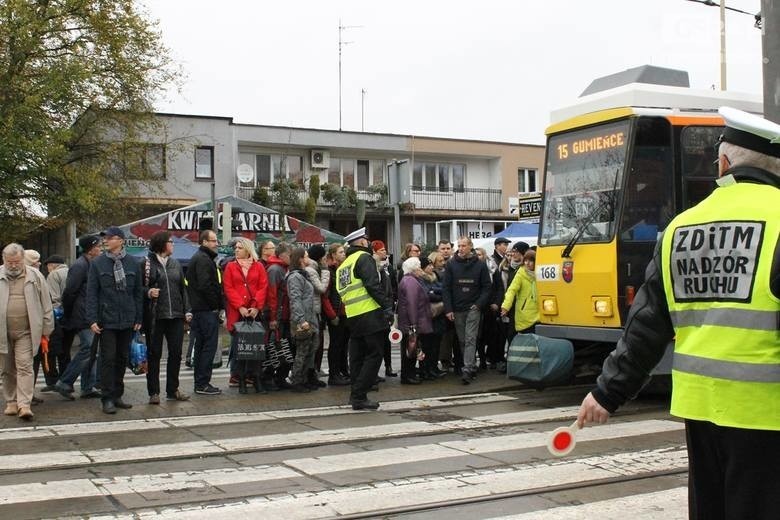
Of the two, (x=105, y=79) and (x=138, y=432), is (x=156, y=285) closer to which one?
(x=138, y=432)

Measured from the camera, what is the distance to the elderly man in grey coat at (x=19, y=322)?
8914 millimetres

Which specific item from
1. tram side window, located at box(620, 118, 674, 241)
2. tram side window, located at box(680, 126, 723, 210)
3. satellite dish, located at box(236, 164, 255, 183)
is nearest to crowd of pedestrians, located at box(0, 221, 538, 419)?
tram side window, located at box(620, 118, 674, 241)

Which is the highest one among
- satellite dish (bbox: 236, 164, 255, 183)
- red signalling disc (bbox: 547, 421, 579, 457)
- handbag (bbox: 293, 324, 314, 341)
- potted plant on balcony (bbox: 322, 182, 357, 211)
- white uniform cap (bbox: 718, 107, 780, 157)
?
satellite dish (bbox: 236, 164, 255, 183)

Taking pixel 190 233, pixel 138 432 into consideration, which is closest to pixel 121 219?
pixel 190 233

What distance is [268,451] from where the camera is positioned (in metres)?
7.37

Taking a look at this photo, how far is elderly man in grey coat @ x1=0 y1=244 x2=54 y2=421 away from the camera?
29.2 ft

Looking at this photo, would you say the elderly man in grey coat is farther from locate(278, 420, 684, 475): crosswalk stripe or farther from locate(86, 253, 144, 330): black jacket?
locate(278, 420, 684, 475): crosswalk stripe

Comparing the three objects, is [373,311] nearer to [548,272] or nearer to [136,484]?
[548,272]

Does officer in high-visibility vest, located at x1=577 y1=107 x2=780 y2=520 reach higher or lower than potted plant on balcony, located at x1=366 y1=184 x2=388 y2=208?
lower

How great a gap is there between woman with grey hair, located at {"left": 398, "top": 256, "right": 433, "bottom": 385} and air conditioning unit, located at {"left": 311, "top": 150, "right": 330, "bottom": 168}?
26.2 metres

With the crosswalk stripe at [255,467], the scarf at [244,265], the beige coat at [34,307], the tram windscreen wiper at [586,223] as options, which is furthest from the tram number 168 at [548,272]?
the beige coat at [34,307]

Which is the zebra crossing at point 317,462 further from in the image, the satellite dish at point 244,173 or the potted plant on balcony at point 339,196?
the potted plant on balcony at point 339,196

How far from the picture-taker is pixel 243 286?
410 inches

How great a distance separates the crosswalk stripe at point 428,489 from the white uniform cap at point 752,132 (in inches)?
138
